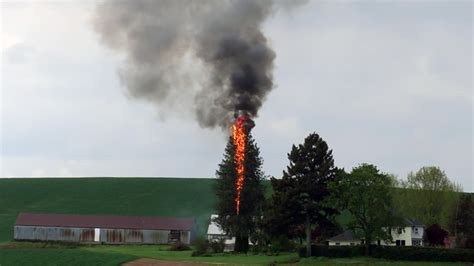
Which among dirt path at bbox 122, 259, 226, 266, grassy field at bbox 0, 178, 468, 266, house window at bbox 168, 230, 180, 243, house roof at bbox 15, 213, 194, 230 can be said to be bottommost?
dirt path at bbox 122, 259, 226, 266

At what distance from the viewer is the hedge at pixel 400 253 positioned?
75938mm

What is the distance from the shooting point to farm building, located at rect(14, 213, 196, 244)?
12544cm

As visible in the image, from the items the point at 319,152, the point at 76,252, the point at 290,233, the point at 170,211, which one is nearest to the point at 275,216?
the point at 290,233

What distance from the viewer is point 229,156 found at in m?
102

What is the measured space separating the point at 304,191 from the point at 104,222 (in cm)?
5130

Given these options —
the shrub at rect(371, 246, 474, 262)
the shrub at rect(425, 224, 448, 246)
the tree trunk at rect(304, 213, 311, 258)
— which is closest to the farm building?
the shrub at rect(425, 224, 448, 246)

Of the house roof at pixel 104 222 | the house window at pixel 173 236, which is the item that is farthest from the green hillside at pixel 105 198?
the house window at pixel 173 236

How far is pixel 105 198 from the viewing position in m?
175

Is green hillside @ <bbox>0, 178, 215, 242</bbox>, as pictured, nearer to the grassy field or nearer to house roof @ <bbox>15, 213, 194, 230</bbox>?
the grassy field

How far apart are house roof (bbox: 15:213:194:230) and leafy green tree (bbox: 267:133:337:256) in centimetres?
4195

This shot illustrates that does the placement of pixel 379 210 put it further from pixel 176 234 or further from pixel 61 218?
pixel 61 218

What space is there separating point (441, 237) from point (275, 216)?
36.3 meters

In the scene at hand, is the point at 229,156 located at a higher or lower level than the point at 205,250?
higher

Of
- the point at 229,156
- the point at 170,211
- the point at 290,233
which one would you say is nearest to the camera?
the point at 290,233
